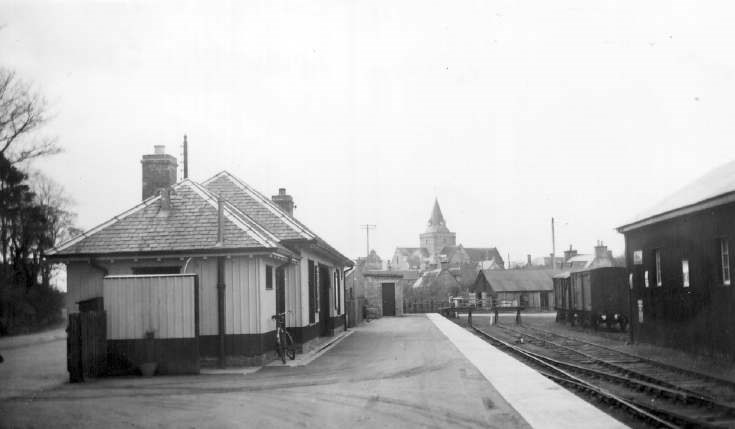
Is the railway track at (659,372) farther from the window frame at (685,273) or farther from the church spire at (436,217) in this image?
the church spire at (436,217)

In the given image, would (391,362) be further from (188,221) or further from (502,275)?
(502,275)

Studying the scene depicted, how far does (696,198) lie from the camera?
17.8 meters

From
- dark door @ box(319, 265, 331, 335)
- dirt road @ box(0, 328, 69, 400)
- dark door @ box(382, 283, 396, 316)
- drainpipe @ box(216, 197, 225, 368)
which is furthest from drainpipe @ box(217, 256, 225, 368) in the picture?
dark door @ box(382, 283, 396, 316)

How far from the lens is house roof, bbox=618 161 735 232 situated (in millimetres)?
16244

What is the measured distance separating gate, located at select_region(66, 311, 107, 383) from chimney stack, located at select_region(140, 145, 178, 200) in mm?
5933

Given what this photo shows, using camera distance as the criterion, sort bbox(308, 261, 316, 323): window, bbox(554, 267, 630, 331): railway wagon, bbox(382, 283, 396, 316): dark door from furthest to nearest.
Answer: bbox(382, 283, 396, 316): dark door, bbox(554, 267, 630, 331): railway wagon, bbox(308, 261, 316, 323): window

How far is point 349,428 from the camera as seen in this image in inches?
371

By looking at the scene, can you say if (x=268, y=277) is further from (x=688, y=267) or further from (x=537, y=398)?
(x=688, y=267)

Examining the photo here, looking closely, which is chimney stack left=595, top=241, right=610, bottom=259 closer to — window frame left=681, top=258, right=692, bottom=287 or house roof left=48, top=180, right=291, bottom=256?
window frame left=681, top=258, right=692, bottom=287

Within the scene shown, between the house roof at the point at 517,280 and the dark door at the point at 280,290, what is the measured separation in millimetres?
51054

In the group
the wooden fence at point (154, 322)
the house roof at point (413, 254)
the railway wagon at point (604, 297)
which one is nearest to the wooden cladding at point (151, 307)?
the wooden fence at point (154, 322)

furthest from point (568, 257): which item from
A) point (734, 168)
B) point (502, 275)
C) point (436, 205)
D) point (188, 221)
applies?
point (436, 205)

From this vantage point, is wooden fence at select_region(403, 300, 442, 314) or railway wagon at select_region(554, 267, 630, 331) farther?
wooden fence at select_region(403, 300, 442, 314)

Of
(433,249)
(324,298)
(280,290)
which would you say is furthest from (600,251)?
(433,249)
